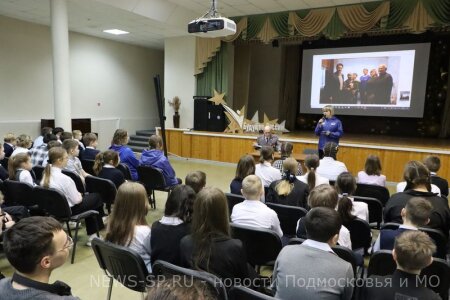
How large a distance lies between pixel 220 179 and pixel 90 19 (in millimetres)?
4778

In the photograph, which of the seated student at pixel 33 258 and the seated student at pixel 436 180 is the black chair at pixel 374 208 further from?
the seated student at pixel 33 258

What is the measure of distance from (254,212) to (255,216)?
0.10 ft

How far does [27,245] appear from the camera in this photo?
4.01 ft

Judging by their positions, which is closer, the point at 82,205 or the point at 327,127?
Answer: the point at 82,205

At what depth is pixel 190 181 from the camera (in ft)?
9.55

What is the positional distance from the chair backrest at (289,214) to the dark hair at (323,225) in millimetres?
1000

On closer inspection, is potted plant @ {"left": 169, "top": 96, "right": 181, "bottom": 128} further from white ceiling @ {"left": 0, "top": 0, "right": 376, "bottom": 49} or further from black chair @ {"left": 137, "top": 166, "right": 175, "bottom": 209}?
black chair @ {"left": 137, "top": 166, "right": 175, "bottom": 209}

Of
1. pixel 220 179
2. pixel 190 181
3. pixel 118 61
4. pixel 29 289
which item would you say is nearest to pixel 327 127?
pixel 220 179

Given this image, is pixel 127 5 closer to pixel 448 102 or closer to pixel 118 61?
pixel 118 61

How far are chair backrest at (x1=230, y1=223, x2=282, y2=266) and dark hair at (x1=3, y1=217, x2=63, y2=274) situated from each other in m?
1.28

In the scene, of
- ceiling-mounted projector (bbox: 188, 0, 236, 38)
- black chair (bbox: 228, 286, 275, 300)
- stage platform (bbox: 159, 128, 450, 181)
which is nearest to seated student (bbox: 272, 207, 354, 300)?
black chair (bbox: 228, 286, 275, 300)

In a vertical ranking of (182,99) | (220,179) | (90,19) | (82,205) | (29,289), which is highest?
(90,19)

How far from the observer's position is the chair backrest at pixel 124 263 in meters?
1.86

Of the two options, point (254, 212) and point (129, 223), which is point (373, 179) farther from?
point (129, 223)
